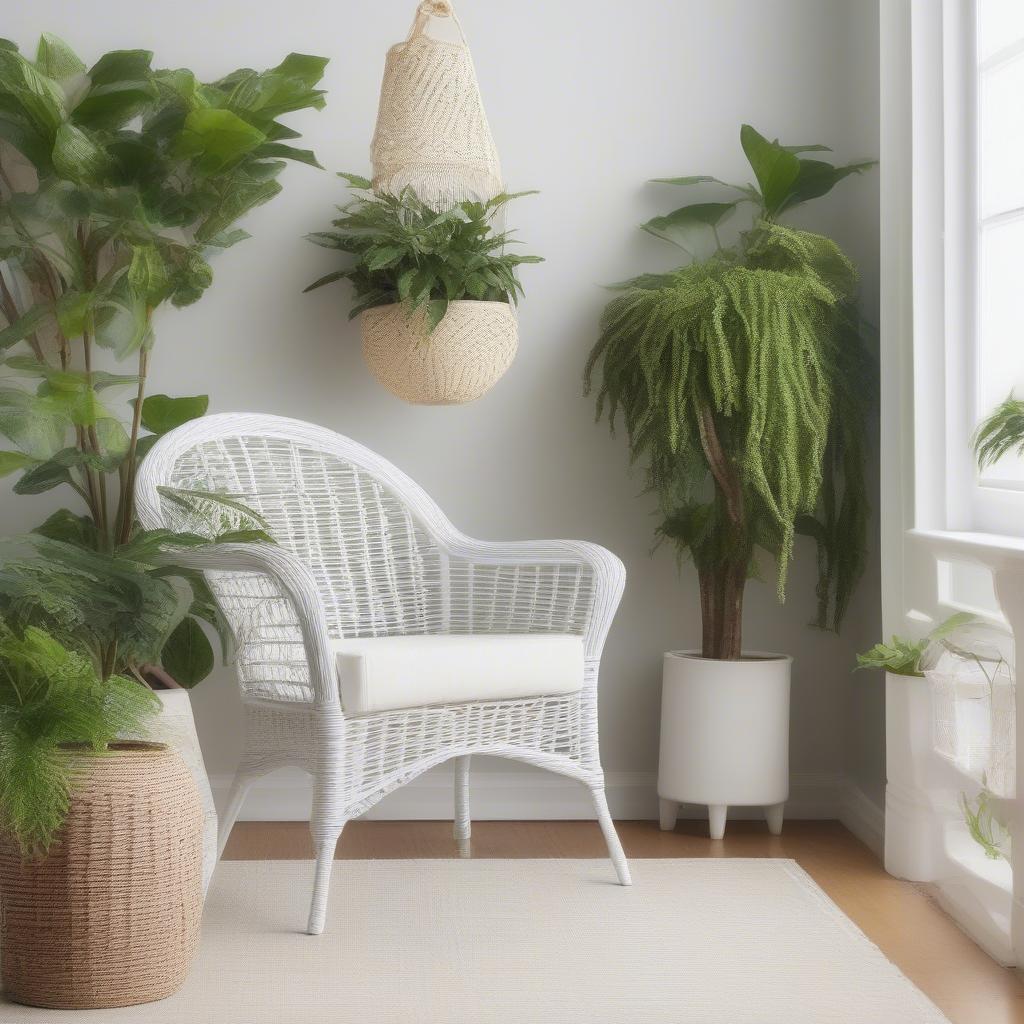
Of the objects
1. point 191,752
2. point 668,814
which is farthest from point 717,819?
point 191,752

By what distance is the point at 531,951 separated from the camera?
6.97ft

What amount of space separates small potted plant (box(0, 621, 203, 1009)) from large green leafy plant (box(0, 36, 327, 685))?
0.53 m

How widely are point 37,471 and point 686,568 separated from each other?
1.51 meters

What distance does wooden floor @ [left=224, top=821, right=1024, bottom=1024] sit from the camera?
81.0 inches

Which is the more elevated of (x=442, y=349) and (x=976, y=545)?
(x=442, y=349)

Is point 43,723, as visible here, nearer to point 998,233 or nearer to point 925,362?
point 925,362

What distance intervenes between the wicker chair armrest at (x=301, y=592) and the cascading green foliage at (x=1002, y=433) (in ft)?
4.02

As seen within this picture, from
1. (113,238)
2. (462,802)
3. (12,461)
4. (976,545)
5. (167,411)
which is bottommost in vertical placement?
(462,802)

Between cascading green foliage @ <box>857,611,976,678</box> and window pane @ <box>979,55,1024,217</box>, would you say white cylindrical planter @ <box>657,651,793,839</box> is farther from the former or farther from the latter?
window pane @ <box>979,55,1024,217</box>

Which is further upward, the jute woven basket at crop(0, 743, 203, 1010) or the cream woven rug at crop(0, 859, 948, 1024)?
the jute woven basket at crop(0, 743, 203, 1010)

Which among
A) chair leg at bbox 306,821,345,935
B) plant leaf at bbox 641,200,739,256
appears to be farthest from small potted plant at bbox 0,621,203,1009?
plant leaf at bbox 641,200,739,256

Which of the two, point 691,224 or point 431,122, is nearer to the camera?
point 431,122

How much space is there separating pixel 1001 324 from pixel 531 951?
1460mm

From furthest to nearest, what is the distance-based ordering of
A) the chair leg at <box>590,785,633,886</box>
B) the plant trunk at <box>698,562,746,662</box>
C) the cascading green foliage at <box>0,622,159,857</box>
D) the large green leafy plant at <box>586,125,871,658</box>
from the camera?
the plant trunk at <box>698,562,746,662</box>, the large green leafy plant at <box>586,125,871,658</box>, the chair leg at <box>590,785,633,886</box>, the cascading green foliage at <box>0,622,159,857</box>
